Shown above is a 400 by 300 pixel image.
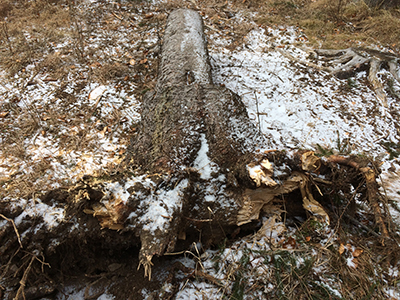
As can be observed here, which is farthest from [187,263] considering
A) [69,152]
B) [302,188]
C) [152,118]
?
[69,152]

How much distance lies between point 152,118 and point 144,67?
6.38 feet

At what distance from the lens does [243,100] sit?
3441 millimetres

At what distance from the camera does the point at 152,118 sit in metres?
2.43

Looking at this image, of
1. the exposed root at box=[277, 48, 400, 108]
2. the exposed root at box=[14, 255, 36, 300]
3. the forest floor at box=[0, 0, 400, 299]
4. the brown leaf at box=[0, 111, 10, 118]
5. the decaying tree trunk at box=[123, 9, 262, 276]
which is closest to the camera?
the exposed root at box=[14, 255, 36, 300]

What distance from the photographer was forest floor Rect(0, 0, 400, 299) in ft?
5.24

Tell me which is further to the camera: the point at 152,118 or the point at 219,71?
the point at 219,71

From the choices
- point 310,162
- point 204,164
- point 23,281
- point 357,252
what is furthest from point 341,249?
point 23,281

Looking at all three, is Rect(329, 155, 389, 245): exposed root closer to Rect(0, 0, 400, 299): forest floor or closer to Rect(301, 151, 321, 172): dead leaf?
Rect(0, 0, 400, 299): forest floor

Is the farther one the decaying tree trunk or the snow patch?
the snow patch

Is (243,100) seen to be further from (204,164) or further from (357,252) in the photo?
(357,252)

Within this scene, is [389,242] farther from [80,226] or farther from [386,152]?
[80,226]

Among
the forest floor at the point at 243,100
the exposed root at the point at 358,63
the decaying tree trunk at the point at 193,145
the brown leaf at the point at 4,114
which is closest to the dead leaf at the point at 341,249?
the forest floor at the point at 243,100

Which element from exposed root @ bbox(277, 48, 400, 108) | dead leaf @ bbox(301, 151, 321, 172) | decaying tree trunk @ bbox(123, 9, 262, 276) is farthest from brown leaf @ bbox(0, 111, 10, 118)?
exposed root @ bbox(277, 48, 400, 108)

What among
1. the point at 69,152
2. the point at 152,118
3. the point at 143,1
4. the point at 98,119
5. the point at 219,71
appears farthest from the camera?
the point at 143,1
